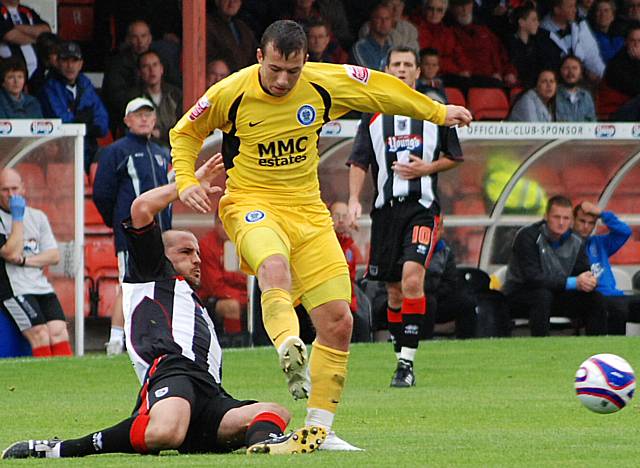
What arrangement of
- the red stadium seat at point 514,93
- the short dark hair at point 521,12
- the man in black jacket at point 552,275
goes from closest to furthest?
the man in black jacket at point 552,275
the red stadium seat at point 514,93
the short dark hair at point 521,12

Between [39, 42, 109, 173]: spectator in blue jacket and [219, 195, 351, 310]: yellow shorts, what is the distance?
7.85 meters

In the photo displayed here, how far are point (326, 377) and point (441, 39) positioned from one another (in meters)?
11.9

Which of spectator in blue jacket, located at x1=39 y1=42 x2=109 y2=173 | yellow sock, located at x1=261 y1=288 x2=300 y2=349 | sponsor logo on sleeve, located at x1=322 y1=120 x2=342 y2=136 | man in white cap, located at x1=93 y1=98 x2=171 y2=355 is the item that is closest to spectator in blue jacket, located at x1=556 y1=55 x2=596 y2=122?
sponsor logo on sleeve, located at x1=322 y1=120 x2=342 y2=136

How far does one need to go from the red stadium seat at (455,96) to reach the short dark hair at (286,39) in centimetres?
1060

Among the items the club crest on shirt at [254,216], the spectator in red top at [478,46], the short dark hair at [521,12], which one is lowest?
the club crest on shirt at [254,216]

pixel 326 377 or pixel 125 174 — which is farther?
pixel 125 174

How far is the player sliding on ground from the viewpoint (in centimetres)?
717

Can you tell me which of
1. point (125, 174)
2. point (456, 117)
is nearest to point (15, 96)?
point (125, 174)

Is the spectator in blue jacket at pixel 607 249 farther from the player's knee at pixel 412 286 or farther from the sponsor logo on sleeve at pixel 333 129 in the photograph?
the player's knee at pixel 412 286

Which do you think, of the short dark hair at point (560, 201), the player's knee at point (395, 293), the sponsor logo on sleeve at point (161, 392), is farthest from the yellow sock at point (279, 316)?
the short dark hair at point (560, 201)

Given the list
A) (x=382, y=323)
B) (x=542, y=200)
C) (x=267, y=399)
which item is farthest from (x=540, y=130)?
(x=267, y=399)

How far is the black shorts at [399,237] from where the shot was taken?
11539 millimetres

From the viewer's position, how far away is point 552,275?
15648 millimetres

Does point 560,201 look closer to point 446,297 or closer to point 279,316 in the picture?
point 446,297
